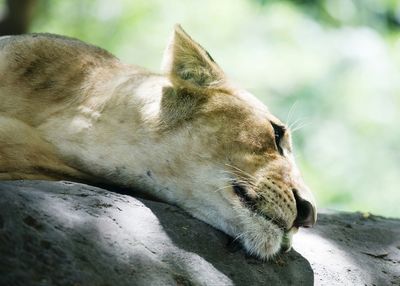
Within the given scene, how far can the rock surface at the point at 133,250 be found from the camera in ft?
8.09

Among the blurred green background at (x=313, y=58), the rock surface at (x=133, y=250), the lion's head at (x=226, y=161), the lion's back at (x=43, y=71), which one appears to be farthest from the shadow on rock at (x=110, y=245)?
the blurred green background at (x=313, y=58)

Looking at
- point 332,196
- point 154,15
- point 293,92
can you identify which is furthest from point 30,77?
point 154,15

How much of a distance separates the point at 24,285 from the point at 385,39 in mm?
7656

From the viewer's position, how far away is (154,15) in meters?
A: 11.1

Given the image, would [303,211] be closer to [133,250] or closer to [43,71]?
[133,250]

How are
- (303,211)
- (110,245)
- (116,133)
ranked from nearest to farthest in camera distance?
(110,245), (303,211), (116,133)

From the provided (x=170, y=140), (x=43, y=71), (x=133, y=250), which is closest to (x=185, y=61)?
(x=170, y=140)

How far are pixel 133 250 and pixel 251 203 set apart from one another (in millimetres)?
808

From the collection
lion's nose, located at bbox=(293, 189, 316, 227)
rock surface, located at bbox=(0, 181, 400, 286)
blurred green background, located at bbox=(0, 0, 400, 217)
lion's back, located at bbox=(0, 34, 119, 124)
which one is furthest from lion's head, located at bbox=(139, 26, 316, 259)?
blurred green background, located at bbox=(0, 0, 400, 217)

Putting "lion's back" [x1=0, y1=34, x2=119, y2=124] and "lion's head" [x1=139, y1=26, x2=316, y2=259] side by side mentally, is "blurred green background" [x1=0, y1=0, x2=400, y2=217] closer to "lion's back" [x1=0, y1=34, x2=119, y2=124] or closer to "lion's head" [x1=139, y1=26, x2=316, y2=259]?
"lion's back" [x1=0, y1=34, x2=119, y2=124]

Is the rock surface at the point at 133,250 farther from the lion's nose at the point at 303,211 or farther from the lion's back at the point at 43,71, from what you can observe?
the lion's back at the point at 43,71

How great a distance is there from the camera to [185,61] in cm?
383

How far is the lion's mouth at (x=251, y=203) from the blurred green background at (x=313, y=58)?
13.2 ft

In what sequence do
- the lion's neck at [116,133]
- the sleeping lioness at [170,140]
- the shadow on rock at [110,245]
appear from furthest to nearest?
the lion's neck at [116,133], the sleeping lioness at [170,140], the shadow on rock at [110,245]
